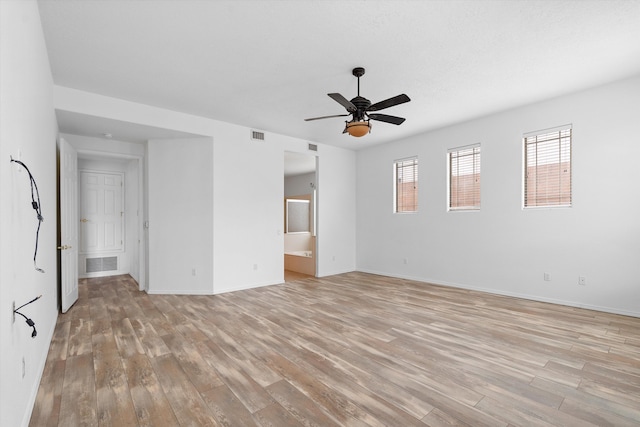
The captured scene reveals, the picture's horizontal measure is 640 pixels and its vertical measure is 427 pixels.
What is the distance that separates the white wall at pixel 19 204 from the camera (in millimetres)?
1550

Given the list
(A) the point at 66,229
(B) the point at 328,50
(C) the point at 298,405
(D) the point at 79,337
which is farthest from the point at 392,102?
(A) the point at 66,229

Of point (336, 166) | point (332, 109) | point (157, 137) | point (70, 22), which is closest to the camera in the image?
point (70, 22)

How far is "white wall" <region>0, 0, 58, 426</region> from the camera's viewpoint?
5.08 ft

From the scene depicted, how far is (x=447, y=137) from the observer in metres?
5.82

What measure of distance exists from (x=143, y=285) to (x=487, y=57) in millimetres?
6172

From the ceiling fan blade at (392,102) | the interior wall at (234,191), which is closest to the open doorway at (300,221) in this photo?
the interior wall at (234,191)

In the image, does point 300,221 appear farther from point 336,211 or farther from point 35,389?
point 35,389

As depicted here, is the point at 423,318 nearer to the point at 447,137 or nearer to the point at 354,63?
the point at 354,63

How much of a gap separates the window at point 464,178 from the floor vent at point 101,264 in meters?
7.29

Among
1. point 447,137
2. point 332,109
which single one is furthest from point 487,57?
point 447,137

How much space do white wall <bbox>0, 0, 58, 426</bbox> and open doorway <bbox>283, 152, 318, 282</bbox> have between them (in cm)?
449

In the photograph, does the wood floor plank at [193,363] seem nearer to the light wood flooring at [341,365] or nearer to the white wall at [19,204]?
the light wood flooring at [341,365]

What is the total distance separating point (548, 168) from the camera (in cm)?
466

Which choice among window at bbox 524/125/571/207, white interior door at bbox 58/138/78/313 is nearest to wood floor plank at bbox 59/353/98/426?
white interior door at bbox 58/138/78/313
